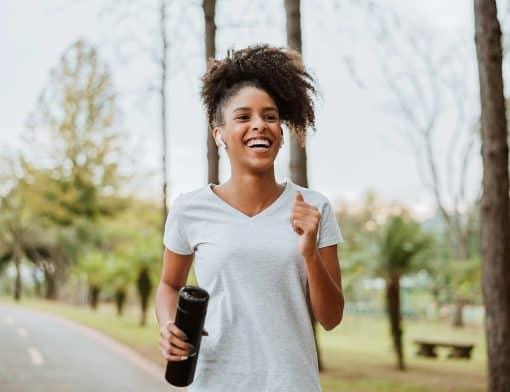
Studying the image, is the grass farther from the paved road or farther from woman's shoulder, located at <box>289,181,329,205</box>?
woman's shoulder, located at <box>289,181,329,205</box>

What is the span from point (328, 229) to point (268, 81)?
1.57 feet

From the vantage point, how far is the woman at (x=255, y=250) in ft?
7.10

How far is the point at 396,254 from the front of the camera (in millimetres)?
17328

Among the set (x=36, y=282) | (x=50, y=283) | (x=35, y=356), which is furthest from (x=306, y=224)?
(x=36, y=282)

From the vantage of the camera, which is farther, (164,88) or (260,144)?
(164,88)

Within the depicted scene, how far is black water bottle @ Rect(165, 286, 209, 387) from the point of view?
2049 mm

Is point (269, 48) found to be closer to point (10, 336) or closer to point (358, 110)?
point (10, 336)

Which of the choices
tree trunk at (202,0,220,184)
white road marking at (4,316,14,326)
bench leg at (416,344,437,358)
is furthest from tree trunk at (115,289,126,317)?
tree trunk at (202,0,220,184)

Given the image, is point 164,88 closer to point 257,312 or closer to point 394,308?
point 394,308

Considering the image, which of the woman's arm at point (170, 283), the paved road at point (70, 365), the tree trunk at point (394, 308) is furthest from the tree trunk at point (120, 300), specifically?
the woman's arm at point (170, 283)

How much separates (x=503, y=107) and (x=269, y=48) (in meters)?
→ 6.27

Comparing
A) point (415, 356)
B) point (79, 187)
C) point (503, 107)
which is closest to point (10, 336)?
point (415, 356)

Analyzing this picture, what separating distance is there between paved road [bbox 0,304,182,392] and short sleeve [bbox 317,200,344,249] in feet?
26.9

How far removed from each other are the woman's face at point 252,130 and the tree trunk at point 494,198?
20.7ft
